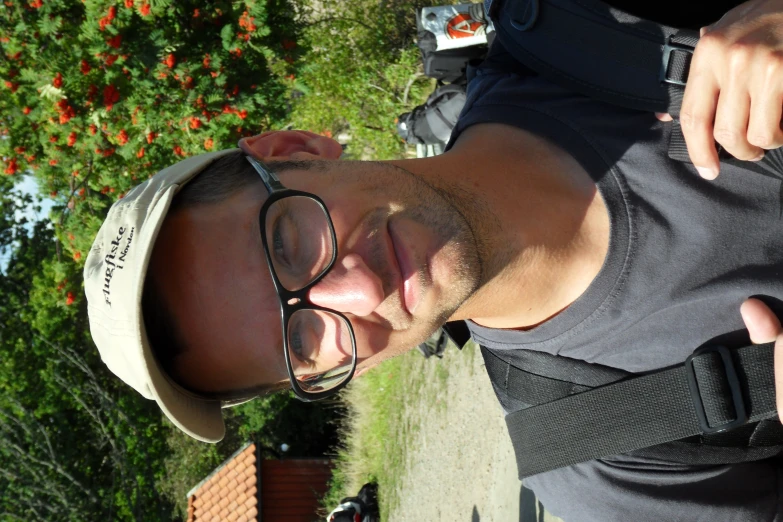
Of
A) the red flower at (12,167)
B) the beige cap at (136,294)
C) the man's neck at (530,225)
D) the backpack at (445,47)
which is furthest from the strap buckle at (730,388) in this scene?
the red flower at (12,167)

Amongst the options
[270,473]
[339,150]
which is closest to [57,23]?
[339,150]

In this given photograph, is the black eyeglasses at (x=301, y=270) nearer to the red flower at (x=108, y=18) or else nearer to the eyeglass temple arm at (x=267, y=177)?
the eyeglass temple arm at (x=267, y=177)

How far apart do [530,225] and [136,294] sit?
4.10 ft

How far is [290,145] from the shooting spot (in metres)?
2.40

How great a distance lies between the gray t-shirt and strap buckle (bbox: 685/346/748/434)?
87mm

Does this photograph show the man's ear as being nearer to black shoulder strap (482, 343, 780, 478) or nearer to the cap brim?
the cap brim

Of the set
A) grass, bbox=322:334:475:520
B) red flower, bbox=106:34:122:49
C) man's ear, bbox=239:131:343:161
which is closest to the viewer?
man's ear, bbox=239:131:343:161

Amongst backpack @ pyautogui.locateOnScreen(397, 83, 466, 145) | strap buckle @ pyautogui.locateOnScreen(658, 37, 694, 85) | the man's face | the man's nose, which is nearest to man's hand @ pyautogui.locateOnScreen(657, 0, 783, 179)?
→ strap buckle @ pyautogui.locateOnScreen(658, 37, 694, 85)

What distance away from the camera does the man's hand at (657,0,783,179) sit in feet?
4.34

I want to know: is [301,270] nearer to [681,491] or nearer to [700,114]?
[700,114]

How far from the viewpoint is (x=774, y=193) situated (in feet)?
6.10

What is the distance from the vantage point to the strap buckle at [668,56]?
1.71 m

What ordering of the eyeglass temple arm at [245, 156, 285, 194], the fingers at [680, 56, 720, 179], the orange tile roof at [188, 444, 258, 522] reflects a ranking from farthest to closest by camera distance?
the orange tile roof at [188, 444, 258, 522] → the eyeglass temple arm at [245, 156, 285, 194] → the fingers at [680, 56, 720, 179]

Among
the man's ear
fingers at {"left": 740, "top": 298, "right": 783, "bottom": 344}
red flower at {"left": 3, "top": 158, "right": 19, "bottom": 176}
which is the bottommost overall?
red flower at {"left": 3, "top": 158, "right": 19, "bottom": 176}
